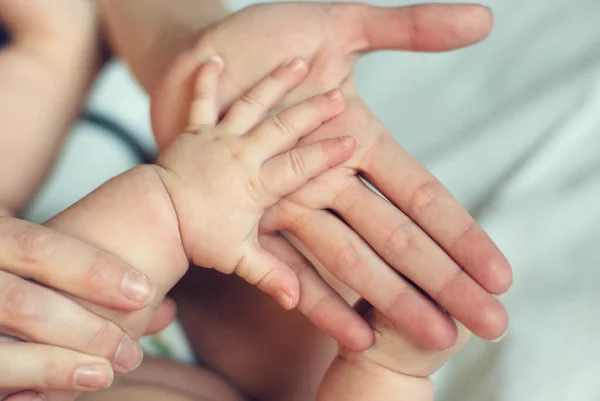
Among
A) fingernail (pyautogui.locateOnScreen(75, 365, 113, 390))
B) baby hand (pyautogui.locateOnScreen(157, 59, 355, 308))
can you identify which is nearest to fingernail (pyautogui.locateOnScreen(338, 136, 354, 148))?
baby hand (pyautogui.locateOnScreen(157, 59, 355, 308))

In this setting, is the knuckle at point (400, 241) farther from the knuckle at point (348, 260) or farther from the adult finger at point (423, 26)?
the adult finger at point (423, 26)

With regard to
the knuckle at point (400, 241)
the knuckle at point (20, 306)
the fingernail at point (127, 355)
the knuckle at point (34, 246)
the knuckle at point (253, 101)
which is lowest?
the fingernail at point (127, 355)

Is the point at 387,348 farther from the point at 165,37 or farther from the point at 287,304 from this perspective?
the point at 165,37

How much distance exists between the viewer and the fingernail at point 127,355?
41 centimetres

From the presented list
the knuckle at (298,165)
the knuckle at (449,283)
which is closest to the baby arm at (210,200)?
the knuckle at (298,165)

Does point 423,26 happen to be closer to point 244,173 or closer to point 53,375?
point 244,173

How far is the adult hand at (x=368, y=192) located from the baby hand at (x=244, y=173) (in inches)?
0.9

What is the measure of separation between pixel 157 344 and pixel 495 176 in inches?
14.2

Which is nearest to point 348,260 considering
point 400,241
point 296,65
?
point 400,241

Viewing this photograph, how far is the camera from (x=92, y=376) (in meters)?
0.40

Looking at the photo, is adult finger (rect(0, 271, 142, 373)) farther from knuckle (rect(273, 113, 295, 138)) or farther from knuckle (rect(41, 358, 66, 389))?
knuckle (rect(273, 113, 295, 138))

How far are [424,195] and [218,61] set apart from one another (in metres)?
0.19

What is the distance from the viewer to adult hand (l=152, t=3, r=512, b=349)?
0.43 meters

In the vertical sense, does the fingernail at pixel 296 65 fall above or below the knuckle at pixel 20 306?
above
